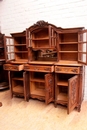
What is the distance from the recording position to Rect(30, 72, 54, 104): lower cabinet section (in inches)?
87.9

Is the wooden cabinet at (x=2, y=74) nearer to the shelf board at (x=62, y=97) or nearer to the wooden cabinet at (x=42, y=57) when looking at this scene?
the wooden cabinet at (x=42, y=57)

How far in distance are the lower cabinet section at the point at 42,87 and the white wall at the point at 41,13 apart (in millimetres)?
829

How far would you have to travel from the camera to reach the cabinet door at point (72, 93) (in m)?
1.97

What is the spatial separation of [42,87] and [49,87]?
0.64m

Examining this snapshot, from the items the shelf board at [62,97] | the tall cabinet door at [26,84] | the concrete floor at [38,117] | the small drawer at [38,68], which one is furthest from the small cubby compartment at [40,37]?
the concrete floor at [38,117]

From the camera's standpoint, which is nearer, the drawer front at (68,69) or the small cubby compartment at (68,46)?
the drawer front at (68,69)

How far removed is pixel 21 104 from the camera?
2.54 metres

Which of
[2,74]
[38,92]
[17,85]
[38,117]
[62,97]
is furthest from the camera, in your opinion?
[2,74]

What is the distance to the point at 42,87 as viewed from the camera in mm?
2912

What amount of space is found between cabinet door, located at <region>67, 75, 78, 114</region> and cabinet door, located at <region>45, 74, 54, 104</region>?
1.42 feet

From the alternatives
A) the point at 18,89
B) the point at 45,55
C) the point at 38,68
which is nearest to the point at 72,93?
the point at 38,68

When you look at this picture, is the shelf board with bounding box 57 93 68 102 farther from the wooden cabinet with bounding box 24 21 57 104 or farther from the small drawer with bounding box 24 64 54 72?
the small drawer with bounding box 24 64 54 72

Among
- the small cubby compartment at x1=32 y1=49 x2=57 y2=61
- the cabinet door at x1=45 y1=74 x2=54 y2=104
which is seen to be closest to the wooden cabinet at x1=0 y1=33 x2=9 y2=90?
the small cubby compartment at x1=32 y1=49 x2=57 y2=61

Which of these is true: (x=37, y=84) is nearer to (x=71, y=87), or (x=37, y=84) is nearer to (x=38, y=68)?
(x=38, y=68)
